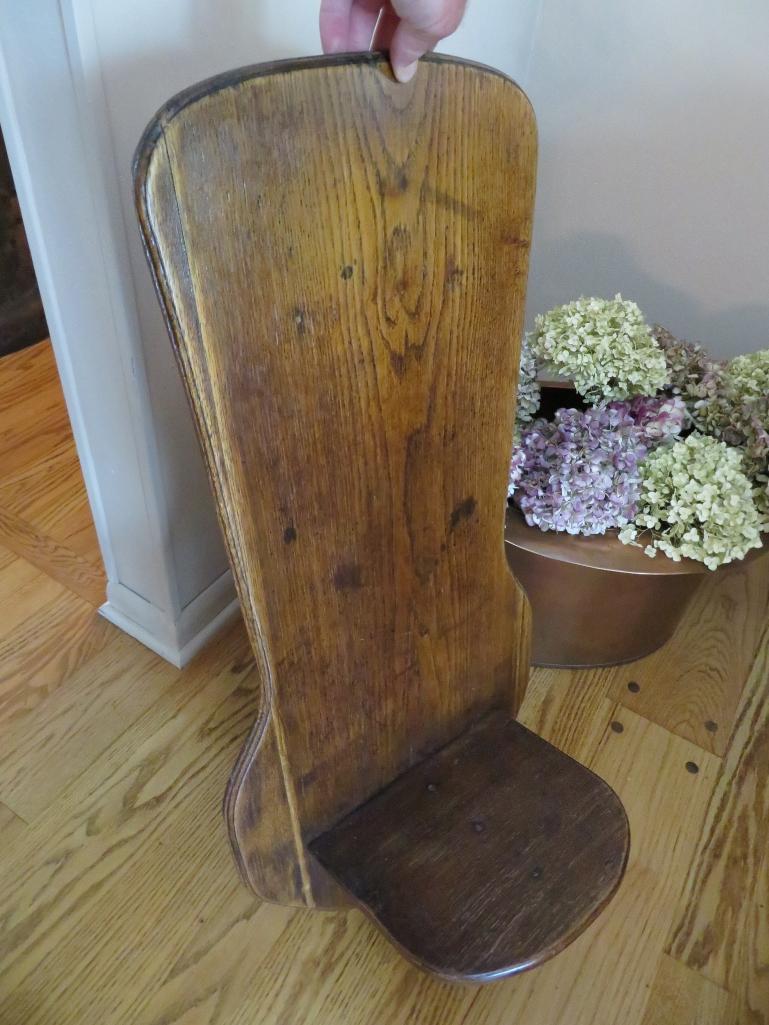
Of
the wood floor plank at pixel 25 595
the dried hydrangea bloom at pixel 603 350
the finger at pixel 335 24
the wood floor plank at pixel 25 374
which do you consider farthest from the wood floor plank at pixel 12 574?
the finger at pixel 335 24

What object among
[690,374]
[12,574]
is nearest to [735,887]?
[690,374]

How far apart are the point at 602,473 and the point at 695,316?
23.7 inches

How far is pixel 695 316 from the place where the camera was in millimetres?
1436

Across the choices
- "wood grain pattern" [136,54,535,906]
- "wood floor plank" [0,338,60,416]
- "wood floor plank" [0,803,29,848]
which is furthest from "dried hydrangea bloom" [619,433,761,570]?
"wood floor plank" [0,338,60,416]

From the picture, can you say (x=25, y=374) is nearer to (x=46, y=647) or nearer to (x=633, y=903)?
(x=46, y=647)

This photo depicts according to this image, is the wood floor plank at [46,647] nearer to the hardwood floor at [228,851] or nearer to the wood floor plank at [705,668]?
the hardwood floor at [228,851]

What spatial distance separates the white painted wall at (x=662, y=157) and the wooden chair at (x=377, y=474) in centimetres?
81

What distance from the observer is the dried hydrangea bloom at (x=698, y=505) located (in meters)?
1.00

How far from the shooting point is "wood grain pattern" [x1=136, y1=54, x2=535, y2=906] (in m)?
0.50

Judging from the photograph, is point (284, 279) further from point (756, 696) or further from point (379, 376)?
point (756, 696)

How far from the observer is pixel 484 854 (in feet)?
2.52

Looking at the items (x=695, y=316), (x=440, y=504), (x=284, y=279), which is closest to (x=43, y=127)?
(x=284, y=279)

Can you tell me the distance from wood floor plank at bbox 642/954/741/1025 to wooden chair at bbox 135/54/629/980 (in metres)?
0.29

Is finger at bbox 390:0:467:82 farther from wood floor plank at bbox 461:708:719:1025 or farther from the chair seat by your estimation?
wood floor plank at bbox 461:708:719:1025
